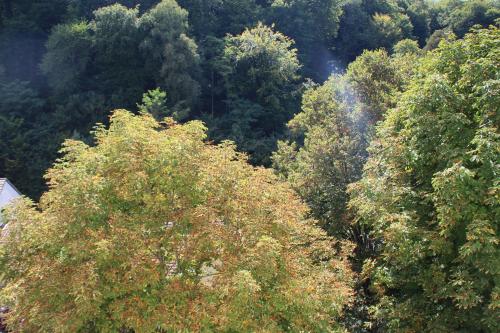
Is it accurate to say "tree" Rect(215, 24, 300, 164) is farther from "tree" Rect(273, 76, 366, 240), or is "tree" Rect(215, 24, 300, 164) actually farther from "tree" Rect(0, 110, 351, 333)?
"tree" Rect(0, 110, 351, 333)

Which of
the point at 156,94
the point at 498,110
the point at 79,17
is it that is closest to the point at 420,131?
the point at 498,110

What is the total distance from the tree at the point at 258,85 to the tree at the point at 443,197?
94.3ft

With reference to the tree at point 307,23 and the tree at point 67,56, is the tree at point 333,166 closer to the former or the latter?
the tree at point 67,56

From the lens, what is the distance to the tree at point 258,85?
139ft

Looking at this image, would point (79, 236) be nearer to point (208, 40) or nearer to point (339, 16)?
point (208, 40)

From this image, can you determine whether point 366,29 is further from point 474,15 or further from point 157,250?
point 157,250

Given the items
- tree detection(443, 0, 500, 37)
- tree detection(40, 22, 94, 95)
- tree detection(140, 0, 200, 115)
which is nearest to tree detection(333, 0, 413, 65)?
tree detection(443, 0, 500, 37)

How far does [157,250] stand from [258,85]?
35969mm

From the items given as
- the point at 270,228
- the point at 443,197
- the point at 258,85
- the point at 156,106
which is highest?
the point at 443,197

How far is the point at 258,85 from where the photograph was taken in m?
44.0

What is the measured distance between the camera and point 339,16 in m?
60.3

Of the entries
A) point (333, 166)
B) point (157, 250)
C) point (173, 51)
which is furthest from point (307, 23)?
point (157, 250)

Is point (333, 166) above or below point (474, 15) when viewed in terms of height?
above

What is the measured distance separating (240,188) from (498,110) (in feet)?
20.4
